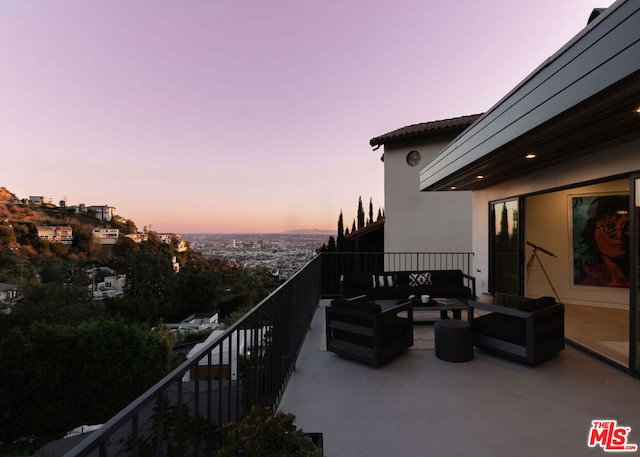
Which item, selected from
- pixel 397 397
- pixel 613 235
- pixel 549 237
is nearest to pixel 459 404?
pixel 397 397

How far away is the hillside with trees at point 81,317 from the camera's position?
15984mm

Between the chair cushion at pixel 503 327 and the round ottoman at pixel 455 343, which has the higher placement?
the chair cushion at pixel 503 327

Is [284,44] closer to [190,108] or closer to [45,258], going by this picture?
[190,108]

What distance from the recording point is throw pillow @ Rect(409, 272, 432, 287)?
6516 millimetres

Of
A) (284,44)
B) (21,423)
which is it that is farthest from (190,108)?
(21,423)

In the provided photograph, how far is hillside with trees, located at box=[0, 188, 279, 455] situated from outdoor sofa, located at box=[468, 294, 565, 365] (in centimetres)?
1869

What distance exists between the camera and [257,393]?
2.26 metres

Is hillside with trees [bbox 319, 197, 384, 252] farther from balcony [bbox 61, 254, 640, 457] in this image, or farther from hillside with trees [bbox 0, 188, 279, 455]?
hillside with trees [bbox 0, 188, 279, 455]

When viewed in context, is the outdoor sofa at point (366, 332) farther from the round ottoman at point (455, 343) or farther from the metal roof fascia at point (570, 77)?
the metal roof fascia at point (570, 77)

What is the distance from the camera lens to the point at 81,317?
29.5 metres

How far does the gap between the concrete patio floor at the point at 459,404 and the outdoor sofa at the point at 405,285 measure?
7.21ft

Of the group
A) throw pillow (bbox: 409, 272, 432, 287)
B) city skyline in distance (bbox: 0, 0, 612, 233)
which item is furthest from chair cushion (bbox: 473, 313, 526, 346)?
city skyline in distance (bbox: 0, 0, 612, 233)

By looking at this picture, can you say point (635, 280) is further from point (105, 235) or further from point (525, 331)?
point (105, 235)

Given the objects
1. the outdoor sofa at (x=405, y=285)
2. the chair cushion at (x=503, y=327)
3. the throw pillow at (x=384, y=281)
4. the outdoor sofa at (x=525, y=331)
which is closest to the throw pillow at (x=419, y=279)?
the outdoor sofa at (x=405, y=285)
